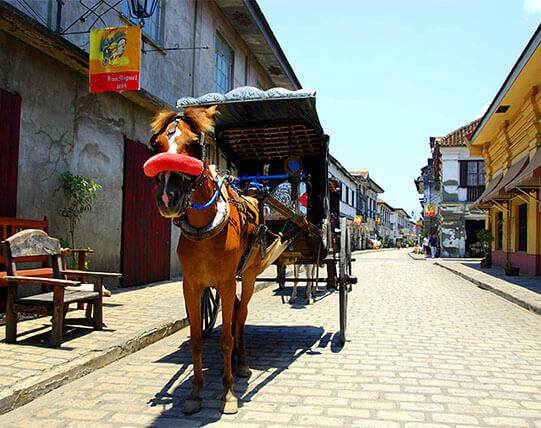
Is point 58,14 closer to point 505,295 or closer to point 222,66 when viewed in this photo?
point 222,66

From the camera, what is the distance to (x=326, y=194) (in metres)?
7.09

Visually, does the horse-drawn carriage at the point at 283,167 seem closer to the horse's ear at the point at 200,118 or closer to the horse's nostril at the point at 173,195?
the horse's ear at the point at 200,118

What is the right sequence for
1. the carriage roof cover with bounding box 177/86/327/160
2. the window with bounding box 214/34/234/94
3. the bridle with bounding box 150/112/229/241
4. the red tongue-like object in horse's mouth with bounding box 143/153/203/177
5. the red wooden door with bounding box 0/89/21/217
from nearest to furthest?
the red tongue-like object in horse's mouth with bounding box 143/153/203/177
the bridle with bounding box 150/112/229/241
the carriage roof cover with bounding box 177/86/327/160
the red wooden door with bounding box 0/89/21/217
the window with bounding box 214/34/234/94

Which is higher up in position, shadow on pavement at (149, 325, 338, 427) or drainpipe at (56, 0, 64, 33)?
drainpipe at (56, 0, 64, 33)

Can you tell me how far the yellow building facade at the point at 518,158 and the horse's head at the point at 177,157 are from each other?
1056cm

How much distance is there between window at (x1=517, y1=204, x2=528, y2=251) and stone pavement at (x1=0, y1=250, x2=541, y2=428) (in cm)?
1070

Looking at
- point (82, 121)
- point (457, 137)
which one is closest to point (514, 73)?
point (82, 121)

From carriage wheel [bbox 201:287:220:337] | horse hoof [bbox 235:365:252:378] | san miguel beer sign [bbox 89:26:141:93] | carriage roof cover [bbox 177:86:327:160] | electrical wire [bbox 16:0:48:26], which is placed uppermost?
electrical wire [bbox 16:0:48:26]

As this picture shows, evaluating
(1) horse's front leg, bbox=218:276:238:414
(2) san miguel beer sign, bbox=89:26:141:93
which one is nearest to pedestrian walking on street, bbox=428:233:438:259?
(2) san miguel beer sign, bbox=89:26:141:93

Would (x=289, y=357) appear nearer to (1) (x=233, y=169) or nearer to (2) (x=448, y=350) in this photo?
(2) (x=448, y=350)

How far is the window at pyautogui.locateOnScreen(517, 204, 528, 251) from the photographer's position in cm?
1753

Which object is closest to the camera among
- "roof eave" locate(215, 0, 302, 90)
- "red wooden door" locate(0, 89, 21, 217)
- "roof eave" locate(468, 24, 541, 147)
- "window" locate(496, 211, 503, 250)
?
"red wooden door" locate(0, 89, 21, 217)

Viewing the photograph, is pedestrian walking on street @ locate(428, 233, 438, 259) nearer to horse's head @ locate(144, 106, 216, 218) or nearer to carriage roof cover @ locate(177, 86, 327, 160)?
carriage roof cover @ locate(177, 86, 327, 160)

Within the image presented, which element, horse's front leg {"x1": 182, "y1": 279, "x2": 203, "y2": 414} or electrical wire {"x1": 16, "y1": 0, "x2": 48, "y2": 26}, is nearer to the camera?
horse's front leg {"x1": 182, "y1": 279, "x2": 203, "y2": 414}
